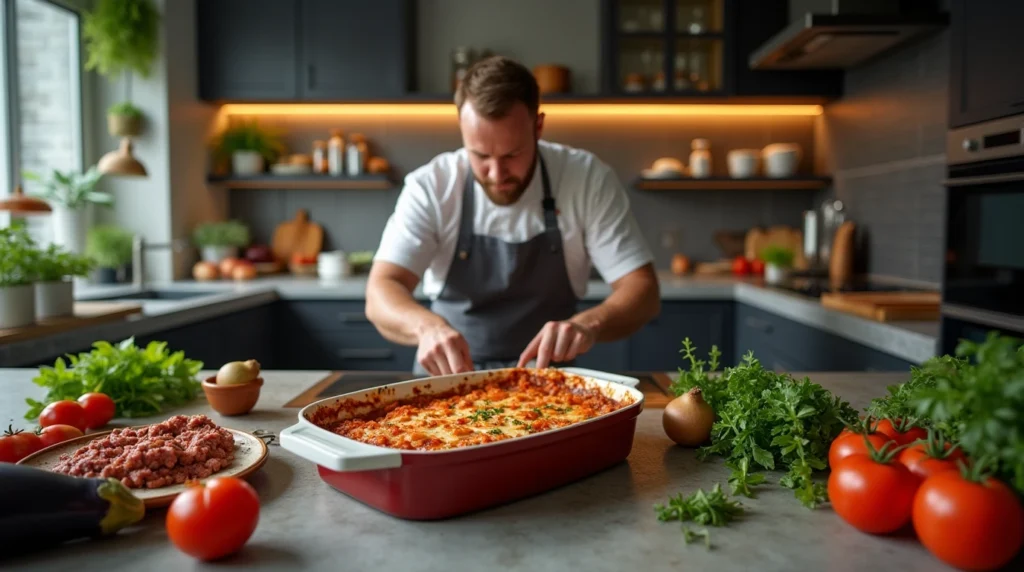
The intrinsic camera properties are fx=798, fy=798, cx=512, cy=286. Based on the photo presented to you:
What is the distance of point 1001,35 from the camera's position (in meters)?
1.94

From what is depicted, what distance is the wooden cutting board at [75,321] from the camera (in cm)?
223

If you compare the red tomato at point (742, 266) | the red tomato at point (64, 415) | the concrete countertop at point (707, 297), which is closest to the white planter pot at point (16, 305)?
the concrete countertop at point (707, 297)

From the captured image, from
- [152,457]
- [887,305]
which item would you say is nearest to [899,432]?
[152,457]

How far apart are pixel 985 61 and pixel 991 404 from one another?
1570mm

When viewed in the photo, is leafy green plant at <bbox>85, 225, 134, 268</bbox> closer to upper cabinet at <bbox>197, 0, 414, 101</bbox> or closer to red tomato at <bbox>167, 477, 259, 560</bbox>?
upper cabinet at <bbox>197, 0, 414, 101</bbox>

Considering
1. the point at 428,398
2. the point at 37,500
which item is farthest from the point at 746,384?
the point at 37,500

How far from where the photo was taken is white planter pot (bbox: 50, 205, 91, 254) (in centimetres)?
393

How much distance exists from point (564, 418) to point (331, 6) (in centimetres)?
375

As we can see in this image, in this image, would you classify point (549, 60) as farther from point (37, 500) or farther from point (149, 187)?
point (37, 500)

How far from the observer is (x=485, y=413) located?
1.29 m

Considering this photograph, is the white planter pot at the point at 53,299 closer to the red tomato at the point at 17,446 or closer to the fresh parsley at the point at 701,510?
the red tomato at the point at 17,446

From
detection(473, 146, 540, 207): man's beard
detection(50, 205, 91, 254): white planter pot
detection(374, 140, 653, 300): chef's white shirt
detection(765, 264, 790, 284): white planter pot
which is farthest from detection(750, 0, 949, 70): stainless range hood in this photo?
detection(50, 205, 91, 254): white planter pot

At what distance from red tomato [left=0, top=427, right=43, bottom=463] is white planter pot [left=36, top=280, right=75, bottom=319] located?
58.3 inches

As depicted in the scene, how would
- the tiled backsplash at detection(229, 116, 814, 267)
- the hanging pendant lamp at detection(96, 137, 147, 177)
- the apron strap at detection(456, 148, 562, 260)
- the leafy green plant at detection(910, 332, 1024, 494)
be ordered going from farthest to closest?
the tiled backsplash at detection(229, 116, 814, 267)
the hanging pendant lamp at detection(96, 137, 147, 177)
the apron strap at detection(456, 148, 562, 260)
the leafy green plant at detection(910, 332, 1024, 494)
